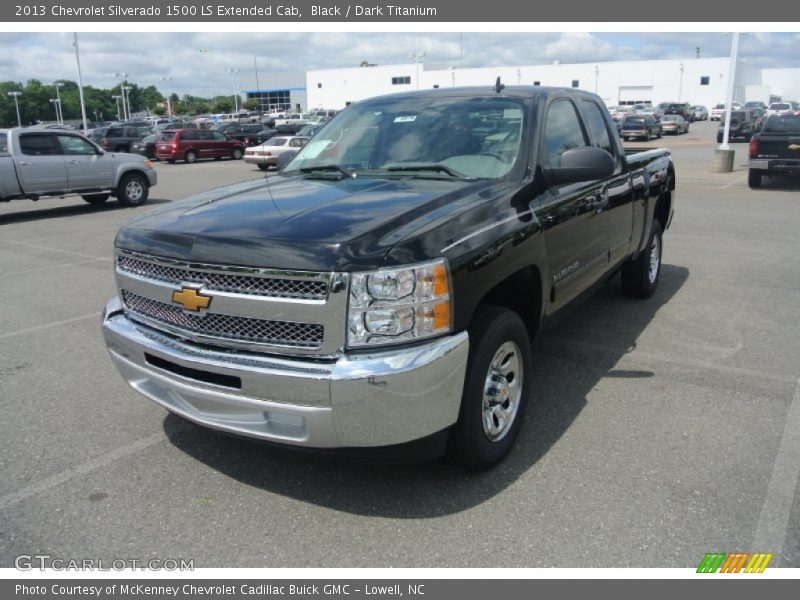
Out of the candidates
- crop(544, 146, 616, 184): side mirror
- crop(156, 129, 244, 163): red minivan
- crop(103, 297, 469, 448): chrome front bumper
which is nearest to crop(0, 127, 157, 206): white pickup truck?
crop(103, 297, 469, 448): chrome front bumper

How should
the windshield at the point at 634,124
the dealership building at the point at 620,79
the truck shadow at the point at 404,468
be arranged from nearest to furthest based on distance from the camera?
the truck shadow at the point at 404,468 < the windshield at the point at 634,124 < the dealership building at the point at 620,79

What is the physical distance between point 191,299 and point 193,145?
98.3 ft

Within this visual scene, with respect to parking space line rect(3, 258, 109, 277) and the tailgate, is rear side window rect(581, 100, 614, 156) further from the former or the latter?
the tailgate

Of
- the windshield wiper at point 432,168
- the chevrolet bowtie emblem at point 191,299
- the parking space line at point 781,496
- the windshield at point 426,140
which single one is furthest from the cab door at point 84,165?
the parking space line at point 781,496

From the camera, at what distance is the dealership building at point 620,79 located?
87562mm

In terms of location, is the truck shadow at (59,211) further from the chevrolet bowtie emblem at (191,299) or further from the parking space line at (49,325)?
the chevrolet bowtie emblem at (191,299)

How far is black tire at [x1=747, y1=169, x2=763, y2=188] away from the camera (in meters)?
15.9

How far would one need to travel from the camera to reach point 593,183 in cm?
469

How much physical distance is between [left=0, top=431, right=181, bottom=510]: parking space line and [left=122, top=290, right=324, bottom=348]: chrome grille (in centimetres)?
93

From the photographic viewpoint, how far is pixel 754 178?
16.1 meters

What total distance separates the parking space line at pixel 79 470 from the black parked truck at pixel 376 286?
1.85 ft

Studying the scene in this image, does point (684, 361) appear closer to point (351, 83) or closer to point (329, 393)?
point (329, 393)

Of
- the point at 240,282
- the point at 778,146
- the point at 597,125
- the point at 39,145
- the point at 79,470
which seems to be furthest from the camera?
the point at 778,146

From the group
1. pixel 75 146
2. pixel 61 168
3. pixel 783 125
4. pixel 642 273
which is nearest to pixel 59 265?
pixel 61 168
